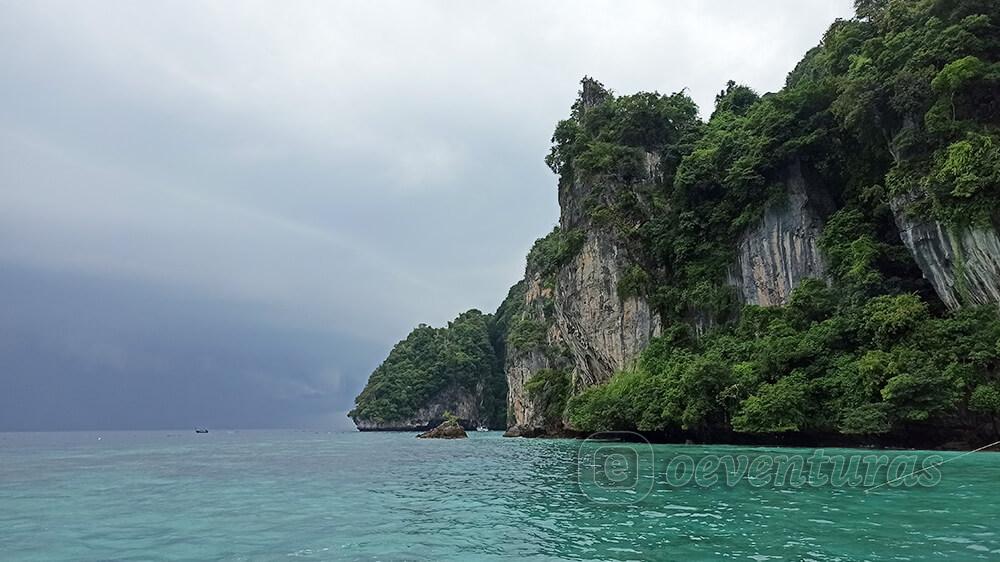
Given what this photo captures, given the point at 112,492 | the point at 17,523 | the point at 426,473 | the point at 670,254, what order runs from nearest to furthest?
1. the point at 17,523
2. the point at 112,492
3. the point at 426,473
4. the point at 670,254

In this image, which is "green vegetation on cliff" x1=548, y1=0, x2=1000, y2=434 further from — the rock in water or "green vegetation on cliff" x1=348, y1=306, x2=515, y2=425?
"green vegetation on cliff" x1=348, y1=306, x2=515, y2=425

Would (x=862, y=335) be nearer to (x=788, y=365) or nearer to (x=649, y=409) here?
(x=788, y=365)

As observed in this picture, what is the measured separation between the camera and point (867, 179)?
105ft

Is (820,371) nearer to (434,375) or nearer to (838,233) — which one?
(838,233)

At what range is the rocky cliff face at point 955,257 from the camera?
23516 millimetres

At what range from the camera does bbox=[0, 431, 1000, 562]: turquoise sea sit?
27.1 feet

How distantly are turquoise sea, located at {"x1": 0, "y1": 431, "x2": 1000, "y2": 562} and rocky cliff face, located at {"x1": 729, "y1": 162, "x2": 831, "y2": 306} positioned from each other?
1551 cm

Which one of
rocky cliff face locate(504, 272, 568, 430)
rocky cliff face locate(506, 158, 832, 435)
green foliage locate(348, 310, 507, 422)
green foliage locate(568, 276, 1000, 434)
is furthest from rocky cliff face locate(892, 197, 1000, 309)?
green foliage locate(348, 310, 507, 422)

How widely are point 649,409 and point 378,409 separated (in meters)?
67.3

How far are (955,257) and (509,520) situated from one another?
23.5m

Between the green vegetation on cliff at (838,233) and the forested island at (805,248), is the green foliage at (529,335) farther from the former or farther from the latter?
the green vegetation on cliff at (838,233)

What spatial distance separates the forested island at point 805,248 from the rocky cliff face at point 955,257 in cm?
8

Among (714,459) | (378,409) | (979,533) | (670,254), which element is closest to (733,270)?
(670,254)

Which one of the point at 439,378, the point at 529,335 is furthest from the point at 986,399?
the point at 439,378
